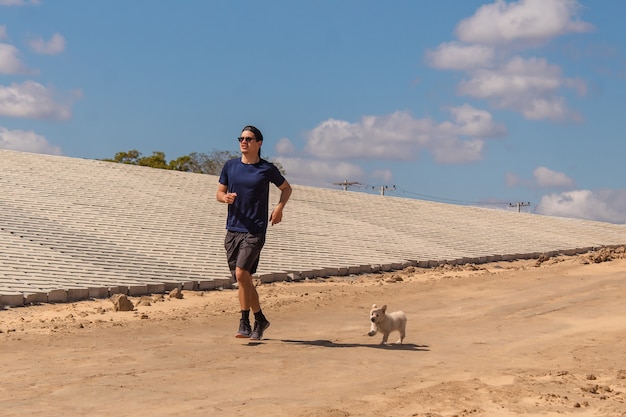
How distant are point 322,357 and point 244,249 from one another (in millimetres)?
1308

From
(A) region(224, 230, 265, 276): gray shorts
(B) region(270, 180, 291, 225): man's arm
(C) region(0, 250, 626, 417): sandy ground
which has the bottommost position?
(C) region(0, 250, 626, 417): sandy ground

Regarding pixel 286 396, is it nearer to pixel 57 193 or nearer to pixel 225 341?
pixel 225 341

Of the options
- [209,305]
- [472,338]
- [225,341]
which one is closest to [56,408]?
[225,341]

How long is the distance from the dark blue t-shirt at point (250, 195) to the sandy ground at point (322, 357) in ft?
3.99

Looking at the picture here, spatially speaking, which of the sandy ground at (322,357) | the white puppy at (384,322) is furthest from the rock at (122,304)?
the white puppy at (384,322)

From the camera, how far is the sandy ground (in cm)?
633

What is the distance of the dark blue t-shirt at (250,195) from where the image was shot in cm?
873

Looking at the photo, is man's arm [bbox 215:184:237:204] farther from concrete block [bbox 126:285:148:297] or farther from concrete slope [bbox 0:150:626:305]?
concrete block [bbox 126:285:148:297]

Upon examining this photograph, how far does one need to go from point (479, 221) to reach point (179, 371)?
87.4 ft

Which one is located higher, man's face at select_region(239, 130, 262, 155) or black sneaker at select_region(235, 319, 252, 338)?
man's face at select_region(239, 130, 262, 155)

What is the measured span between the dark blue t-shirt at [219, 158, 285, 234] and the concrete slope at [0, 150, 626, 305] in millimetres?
4962

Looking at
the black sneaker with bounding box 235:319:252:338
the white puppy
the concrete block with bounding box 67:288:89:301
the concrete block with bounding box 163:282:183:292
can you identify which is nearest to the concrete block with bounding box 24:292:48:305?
the concrete block with bounding box 67:288:89:301

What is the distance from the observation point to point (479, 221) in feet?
108

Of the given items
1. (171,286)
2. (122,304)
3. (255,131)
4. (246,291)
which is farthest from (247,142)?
(171,286)
